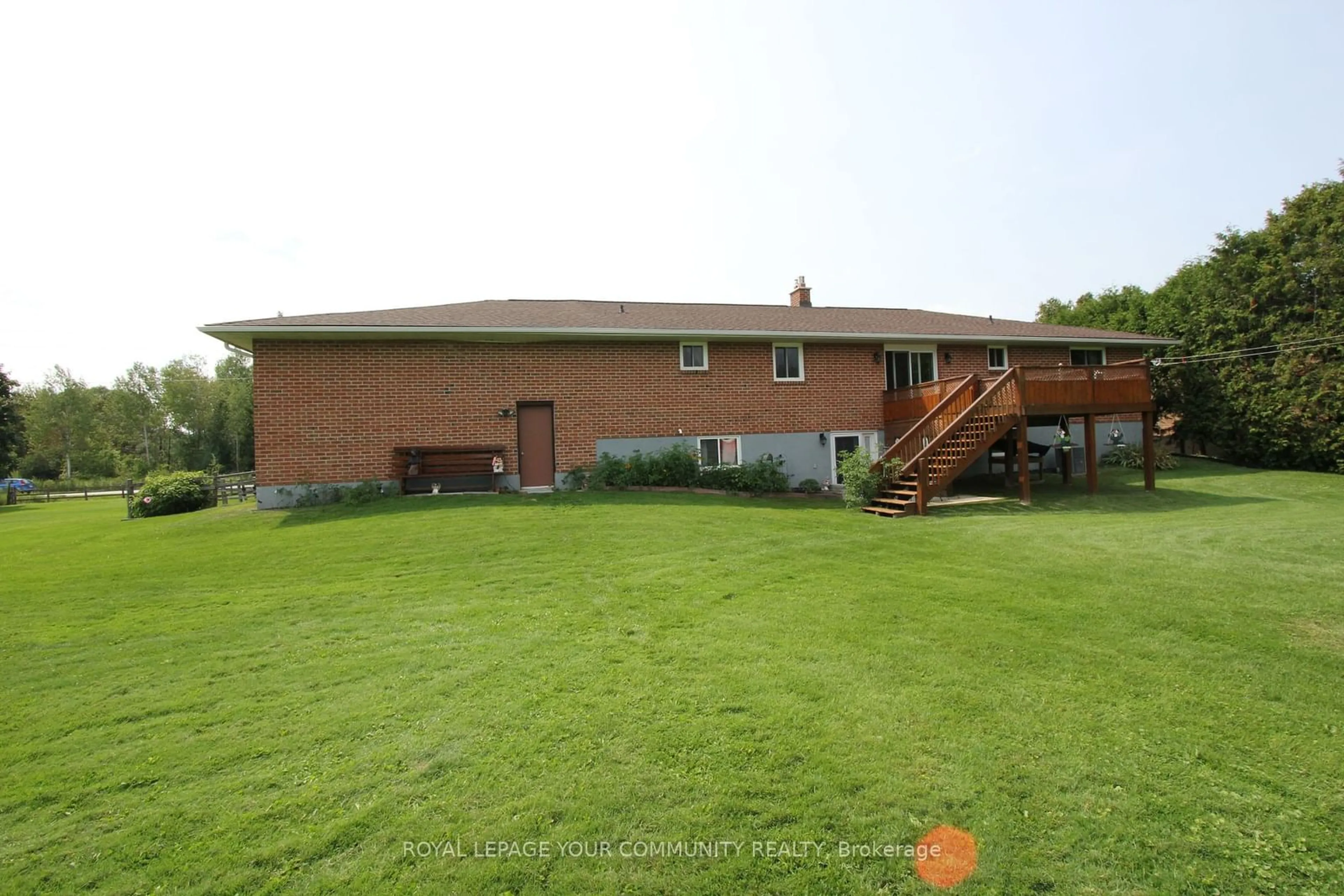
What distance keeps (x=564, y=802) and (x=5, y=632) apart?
6.39 meters

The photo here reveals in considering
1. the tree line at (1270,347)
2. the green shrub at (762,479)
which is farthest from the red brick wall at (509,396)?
the tree line at (1270,347)

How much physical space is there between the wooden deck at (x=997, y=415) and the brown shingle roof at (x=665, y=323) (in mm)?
3588

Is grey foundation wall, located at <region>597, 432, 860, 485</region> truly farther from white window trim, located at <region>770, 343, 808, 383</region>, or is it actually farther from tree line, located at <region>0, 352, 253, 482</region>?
tree line, located at <region>0, 352, 253, 482</region>

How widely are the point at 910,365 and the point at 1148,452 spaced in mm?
6156

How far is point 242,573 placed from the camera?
26.1ft

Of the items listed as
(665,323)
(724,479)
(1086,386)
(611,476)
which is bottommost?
(724,479)

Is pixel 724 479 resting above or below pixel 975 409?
below

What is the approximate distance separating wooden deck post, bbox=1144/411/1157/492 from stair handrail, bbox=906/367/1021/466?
13.6 ft

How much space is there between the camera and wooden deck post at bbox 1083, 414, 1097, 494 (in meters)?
15.0

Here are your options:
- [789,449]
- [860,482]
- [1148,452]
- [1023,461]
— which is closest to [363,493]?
[789,449]

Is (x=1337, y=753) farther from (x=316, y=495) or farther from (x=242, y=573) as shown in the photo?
(x=316, y=495)

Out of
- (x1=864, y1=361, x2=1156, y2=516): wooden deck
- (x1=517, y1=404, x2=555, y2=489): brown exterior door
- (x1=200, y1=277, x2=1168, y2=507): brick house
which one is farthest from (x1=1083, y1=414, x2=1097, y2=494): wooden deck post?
(x1=517, y1=404, x2=555, y2=489): brown exterior door

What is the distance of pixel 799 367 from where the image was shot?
17266mm

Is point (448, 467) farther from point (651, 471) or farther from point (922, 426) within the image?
point (922, 426)
